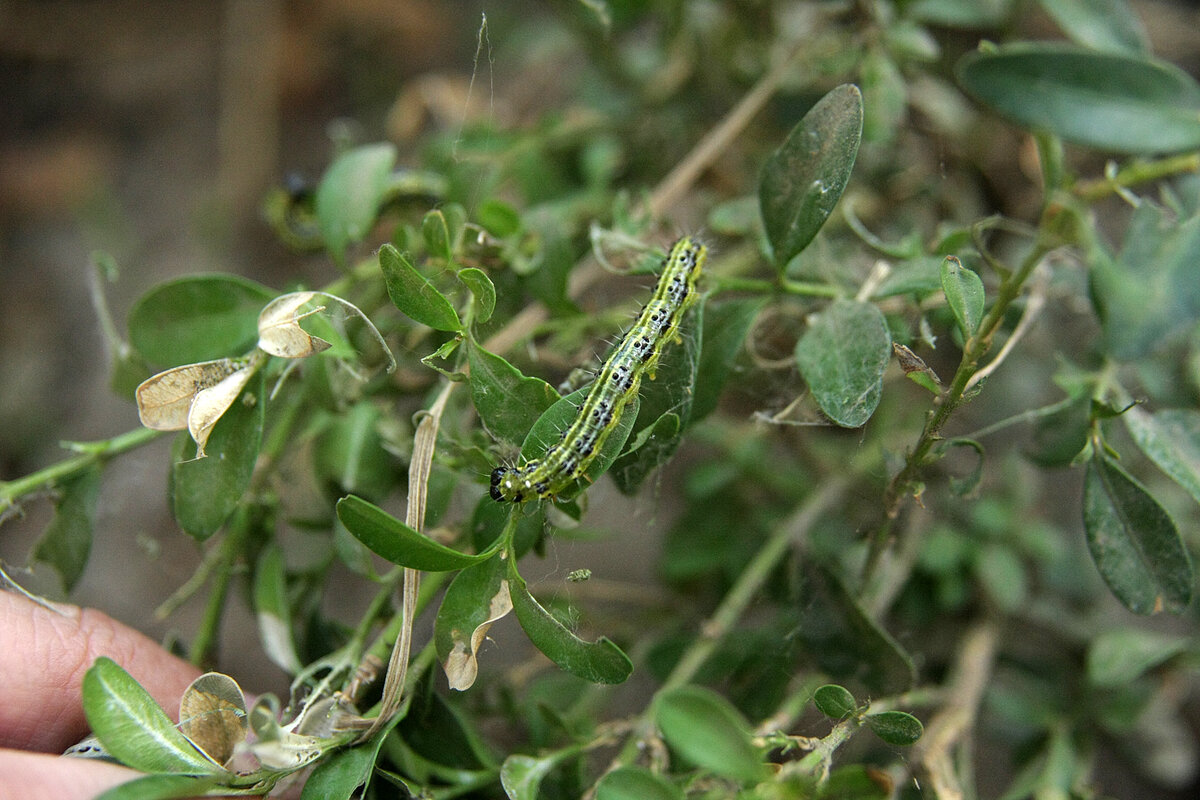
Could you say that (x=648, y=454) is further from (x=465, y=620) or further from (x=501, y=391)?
(x=465, y=620)

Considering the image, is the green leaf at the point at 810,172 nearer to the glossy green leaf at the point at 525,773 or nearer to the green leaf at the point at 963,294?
the green leaf at the point at 963,294

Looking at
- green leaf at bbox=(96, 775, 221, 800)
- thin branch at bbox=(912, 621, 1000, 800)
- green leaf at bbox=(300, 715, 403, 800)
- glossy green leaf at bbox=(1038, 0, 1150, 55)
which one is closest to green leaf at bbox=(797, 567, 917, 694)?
thin branch at bbox=(912, 621, 1000, 800)

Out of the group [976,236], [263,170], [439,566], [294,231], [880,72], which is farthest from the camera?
[263,170]

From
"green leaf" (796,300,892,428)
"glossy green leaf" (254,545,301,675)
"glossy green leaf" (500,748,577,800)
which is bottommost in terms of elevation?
"glossy green leaf" (500,748,577,800)

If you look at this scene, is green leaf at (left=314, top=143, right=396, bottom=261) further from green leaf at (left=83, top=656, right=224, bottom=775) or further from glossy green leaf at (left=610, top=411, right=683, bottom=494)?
green leaf at (left=83, top=656, right=224, bottom=775)

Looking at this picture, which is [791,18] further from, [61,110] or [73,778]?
[61,110]

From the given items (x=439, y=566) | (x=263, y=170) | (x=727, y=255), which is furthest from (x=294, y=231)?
(x=263, y=170)

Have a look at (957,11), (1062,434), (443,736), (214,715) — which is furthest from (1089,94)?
(214,715)
